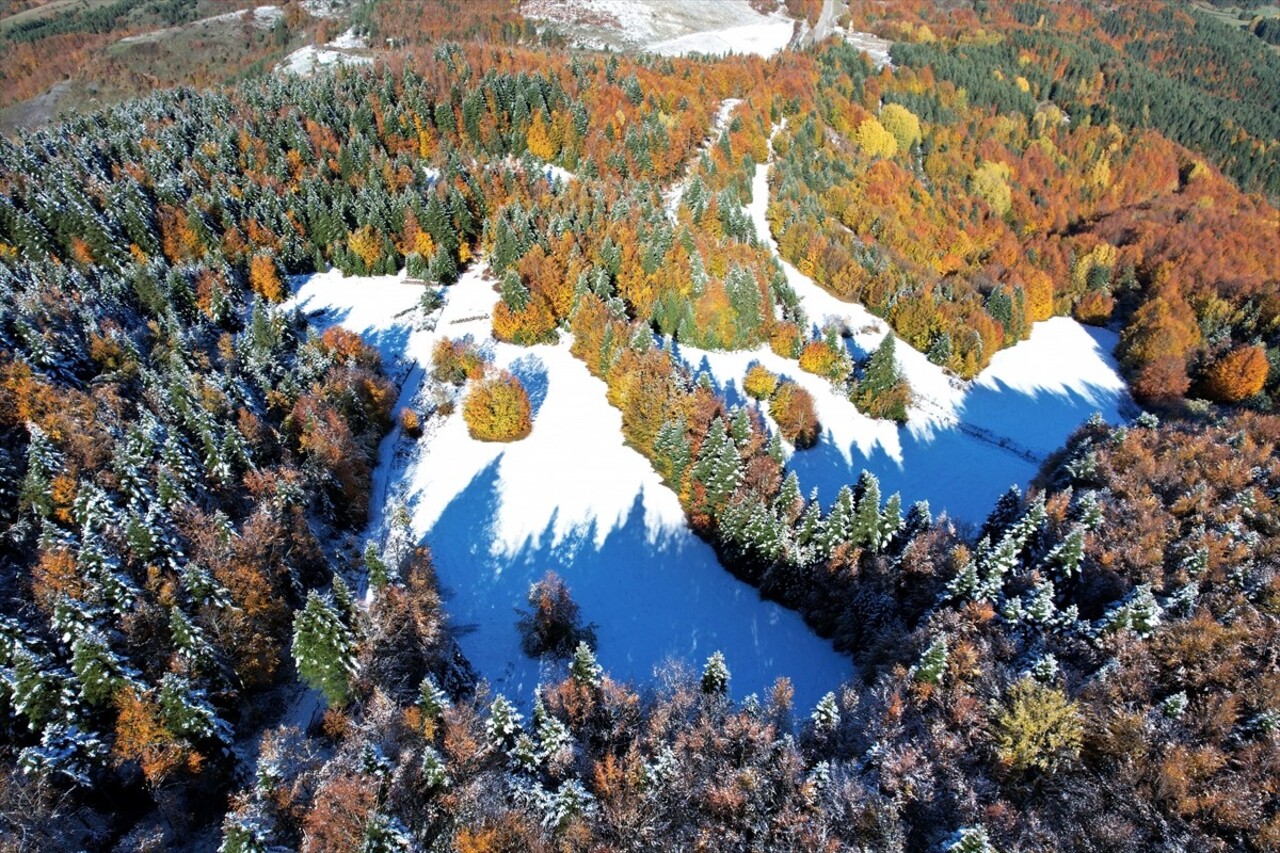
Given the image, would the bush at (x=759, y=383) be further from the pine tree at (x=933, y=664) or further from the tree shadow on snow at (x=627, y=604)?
the pine tree at (x=933, y=664)

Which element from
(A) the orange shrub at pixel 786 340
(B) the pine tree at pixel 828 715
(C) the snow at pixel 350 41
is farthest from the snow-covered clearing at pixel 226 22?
(B) the pine tree at pixel 828 715

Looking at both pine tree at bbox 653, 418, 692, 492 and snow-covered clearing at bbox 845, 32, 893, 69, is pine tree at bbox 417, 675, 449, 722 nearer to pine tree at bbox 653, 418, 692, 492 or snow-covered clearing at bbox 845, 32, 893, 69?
pine tree at bbox 653, 418, 692, 492

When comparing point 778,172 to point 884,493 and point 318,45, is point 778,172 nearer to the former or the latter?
point 884,493

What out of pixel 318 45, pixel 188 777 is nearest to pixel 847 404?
pixel 188 777

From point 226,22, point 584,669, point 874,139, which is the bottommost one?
point 584,669

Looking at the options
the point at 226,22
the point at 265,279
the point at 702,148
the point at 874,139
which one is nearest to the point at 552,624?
the point at 265,279

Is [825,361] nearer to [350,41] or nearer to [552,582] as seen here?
[552,582]
